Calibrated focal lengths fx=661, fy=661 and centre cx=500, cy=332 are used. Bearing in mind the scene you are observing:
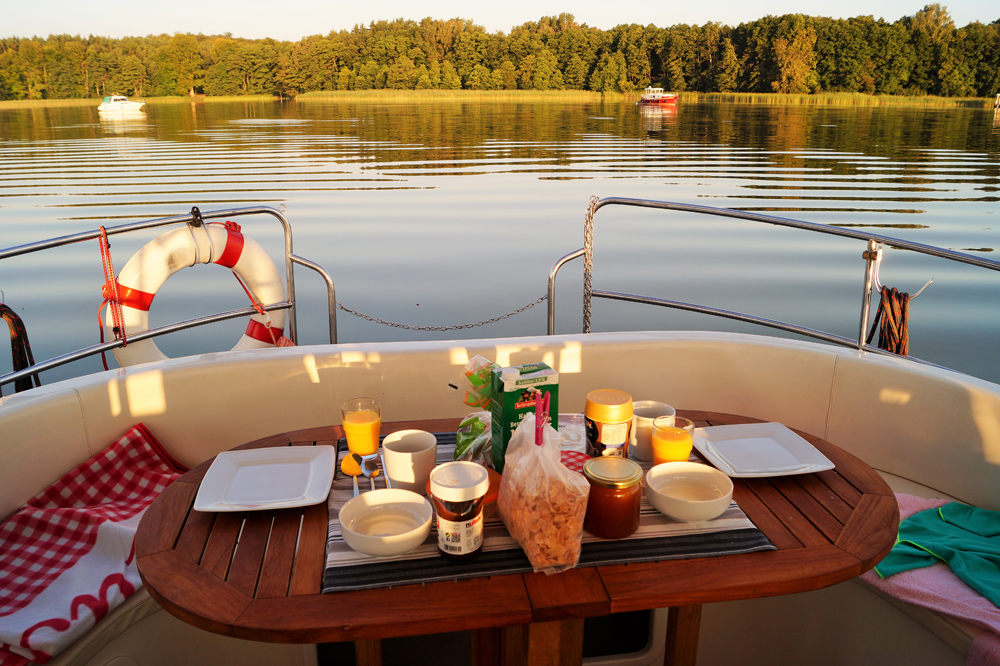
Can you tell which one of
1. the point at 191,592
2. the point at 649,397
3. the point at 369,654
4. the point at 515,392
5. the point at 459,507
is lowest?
the point at 369,654

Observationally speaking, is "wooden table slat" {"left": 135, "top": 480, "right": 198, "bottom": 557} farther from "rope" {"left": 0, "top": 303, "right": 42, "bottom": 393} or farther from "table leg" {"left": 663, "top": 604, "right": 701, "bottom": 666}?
Result: "rope" {"left": 0, "top": 303, "right": 42, "bottom": 393}

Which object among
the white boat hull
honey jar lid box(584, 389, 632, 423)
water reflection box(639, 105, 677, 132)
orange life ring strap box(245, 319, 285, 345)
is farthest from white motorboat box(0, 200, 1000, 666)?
the white boat hull

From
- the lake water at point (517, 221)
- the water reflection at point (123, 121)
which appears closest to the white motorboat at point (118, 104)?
→ the water reflection at point (123, 121)

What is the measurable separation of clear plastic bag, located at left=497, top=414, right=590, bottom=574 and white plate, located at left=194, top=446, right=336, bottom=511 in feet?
1.21

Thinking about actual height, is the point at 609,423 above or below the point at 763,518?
above

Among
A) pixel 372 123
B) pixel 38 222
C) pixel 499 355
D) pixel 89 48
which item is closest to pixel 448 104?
pixel 372 123

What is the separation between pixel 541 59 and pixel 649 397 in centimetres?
3240

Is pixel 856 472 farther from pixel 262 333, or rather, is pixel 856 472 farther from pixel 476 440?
pixel 262 333

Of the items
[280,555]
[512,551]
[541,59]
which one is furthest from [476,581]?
[541,59]

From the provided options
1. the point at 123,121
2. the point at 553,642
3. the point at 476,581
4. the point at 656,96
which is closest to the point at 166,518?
the point at 476,581

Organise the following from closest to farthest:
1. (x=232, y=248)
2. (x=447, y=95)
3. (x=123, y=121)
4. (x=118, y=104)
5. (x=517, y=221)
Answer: (x=232, y=248), (x=517, y=221), (x=123, y=121), (x=118, y=104), (x=447, y=95)

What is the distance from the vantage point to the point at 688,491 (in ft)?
3.64

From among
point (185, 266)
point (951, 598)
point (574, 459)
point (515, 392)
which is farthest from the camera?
point (185, 266)

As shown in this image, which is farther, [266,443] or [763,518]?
[266,443]
